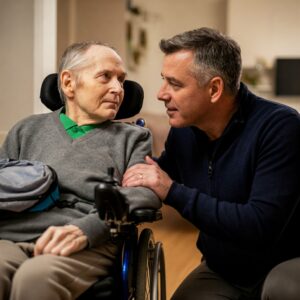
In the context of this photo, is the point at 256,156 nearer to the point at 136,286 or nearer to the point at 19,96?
the point at 136,286

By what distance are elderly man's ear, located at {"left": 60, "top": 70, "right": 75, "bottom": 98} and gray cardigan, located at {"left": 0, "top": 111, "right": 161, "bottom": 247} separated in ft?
0.28

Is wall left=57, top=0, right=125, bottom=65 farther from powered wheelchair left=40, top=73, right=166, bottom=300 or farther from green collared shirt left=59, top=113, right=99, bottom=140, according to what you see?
powered wheelchair left=40, top=73, right=166, bottom=300

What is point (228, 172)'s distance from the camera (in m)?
1.58

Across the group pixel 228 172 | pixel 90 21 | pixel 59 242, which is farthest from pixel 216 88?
pixel 90 21

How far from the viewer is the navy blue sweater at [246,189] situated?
4.82 feet

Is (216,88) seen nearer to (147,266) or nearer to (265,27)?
(147,266)

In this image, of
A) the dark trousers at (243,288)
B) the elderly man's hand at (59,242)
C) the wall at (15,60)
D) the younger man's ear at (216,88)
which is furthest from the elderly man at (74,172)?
the wall at (15,60)

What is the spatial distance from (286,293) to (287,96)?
21.6ft

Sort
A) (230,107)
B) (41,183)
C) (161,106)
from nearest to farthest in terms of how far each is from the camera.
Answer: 1. (41,183)
2. (230,107)
3. (161,106)

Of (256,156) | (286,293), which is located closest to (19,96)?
(256,156)

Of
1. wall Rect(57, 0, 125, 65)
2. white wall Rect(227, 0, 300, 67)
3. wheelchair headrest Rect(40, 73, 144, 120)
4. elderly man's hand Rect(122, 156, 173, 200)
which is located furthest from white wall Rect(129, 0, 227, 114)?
elderly man's hand Rect(122, 156, 173, 200)

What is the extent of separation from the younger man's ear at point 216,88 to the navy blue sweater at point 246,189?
3.1 inches

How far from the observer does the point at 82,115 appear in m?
1.71

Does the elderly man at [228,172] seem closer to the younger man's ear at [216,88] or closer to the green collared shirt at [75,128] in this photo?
the younger man's ear at [216,88]
